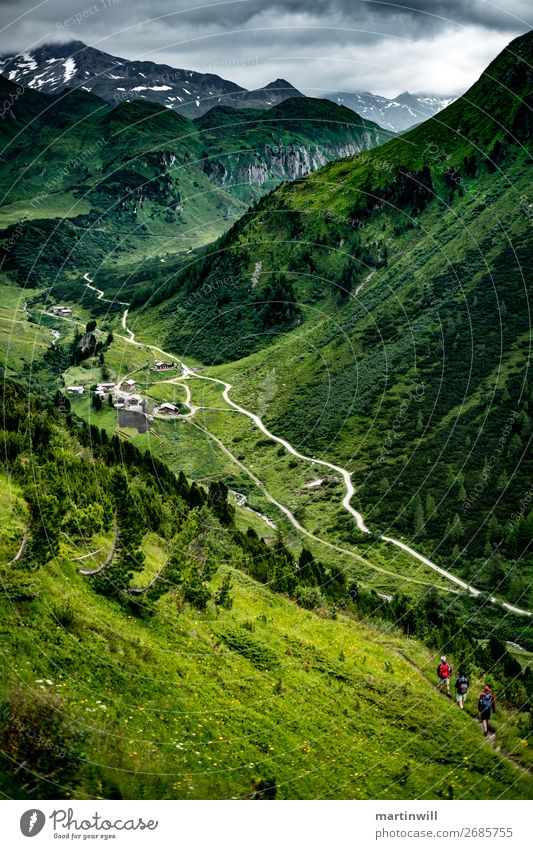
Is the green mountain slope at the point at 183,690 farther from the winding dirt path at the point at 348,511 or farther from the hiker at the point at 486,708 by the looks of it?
the winding dirt path at the point at 348,511

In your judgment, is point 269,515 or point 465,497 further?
point 269,515

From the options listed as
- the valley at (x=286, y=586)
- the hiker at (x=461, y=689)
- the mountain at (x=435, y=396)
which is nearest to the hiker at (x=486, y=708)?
the valley at (x=286, y=586)

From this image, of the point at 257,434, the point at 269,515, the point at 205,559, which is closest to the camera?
the point at 205,559

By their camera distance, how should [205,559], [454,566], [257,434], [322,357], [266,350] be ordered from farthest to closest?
1. [266,350]
2. [322,357]
3. [257,434]
4. [454,566]
5. [205,559]

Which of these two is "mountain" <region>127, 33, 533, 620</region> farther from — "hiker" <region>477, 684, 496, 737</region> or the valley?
"hiker" <region>477, 684, 496, 737</region>

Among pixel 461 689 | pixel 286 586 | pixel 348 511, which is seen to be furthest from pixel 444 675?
pixel 348 511

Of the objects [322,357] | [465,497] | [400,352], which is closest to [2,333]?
[322,357]

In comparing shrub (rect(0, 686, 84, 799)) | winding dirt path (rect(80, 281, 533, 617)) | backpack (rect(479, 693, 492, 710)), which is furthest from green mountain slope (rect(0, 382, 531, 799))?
winding dirt path (rect(80, 281, 533, 617))

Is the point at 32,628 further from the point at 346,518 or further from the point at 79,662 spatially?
the point at 346,518

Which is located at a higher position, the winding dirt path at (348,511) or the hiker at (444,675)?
the hiker at (444,675)
